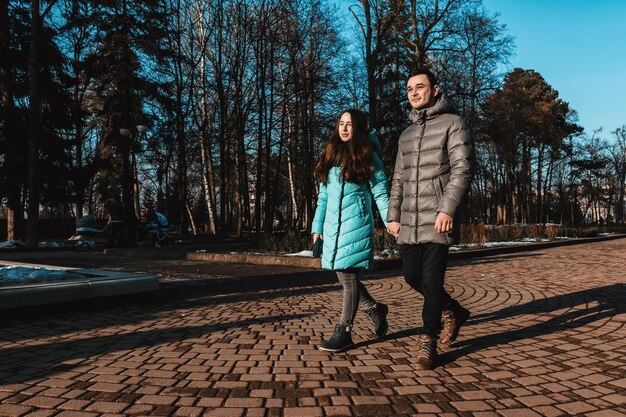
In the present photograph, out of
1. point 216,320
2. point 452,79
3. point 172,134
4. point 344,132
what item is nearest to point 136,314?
point 216,320

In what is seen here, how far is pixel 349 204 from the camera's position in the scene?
3.73m

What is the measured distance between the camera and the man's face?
3.46 m

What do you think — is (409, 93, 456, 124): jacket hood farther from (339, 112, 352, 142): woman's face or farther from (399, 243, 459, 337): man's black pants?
(399, 243, 459, 337): man's black pants

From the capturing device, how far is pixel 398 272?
30.5 feet

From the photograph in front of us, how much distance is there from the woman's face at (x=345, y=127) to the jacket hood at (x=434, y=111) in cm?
51

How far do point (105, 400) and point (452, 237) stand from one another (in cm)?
241

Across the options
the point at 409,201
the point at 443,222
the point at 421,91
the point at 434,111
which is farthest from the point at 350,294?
the point at 421,91

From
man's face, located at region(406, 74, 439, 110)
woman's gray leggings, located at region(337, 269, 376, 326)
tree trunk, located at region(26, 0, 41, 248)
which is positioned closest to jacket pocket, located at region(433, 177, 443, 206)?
man's face, located at region(406, 74, 439, 110)

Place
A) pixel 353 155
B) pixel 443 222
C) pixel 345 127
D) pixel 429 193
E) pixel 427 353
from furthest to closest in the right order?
pixel 345 127 → pixel 353 155 → pixel 429 193 → pixel 427 353 → pixel 443 222

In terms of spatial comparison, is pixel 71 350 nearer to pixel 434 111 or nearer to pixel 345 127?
pixel 345 127

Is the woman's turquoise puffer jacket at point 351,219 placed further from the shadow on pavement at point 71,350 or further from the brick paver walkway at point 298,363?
the shadow on pavement at point 71,350

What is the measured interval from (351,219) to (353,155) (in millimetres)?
506

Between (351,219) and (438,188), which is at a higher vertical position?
(438,188)

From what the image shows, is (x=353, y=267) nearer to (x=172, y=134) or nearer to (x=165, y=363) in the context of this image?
(x=165, y=363)
